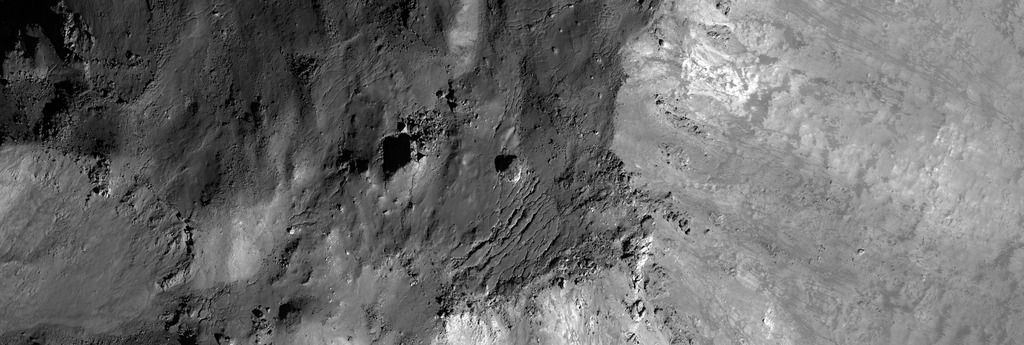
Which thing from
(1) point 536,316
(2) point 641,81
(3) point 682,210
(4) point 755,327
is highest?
(2) point 641,81

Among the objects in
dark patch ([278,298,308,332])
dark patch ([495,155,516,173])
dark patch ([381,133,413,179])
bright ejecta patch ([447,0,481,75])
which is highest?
bright ejecta patch ([447,0,481,75])

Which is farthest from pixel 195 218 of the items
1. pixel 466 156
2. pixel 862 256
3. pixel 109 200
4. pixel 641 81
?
pixel 862 256

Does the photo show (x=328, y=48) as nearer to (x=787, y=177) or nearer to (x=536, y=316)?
(x=536, y=316)

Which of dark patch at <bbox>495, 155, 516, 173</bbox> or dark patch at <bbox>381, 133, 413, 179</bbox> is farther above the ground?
dark patch at <bbox>381, 133, 413, 179</bbox>

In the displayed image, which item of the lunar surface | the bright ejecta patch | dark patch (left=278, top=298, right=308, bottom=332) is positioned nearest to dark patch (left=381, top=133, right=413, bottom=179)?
the lunar surface

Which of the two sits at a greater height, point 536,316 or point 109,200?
point 109,200

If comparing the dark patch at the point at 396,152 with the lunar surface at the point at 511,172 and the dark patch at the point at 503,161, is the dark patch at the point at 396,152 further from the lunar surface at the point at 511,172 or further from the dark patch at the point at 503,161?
the dark patch at the point at 503,161

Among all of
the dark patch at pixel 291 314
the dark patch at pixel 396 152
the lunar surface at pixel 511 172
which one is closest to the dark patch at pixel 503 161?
the lunar surface at pixel 511 172

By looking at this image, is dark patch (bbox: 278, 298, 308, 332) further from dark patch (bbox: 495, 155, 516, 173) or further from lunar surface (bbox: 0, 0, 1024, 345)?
dark patch (bbox: 495, 155, 516, 173)
